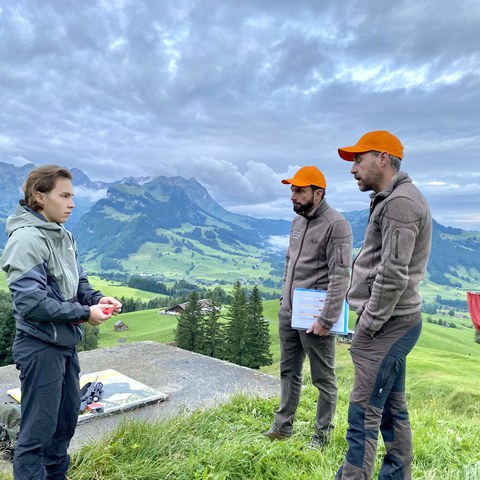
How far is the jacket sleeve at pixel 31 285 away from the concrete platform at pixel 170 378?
226 cm

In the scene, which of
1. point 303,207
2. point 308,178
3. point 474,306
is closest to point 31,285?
point 303,207

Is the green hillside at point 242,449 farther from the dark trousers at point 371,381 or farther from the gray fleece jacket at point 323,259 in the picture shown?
the gray fleece jacket at point 323,259

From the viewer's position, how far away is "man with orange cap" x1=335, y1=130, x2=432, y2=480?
3.01 m

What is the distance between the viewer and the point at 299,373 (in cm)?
458

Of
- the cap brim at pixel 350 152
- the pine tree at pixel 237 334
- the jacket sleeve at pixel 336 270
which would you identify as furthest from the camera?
the pine tree at pixel 237 334

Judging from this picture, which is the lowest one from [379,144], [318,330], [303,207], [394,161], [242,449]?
[242,449]

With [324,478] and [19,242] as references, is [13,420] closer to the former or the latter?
[19,242]

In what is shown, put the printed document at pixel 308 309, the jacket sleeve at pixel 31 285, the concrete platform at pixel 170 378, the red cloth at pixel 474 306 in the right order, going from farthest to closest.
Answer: the concrete platform at pixel 170 378
the printed document at pixel 308 309
the red cloth at pixel 474 306
the jacket sleeve at pixel 31 285

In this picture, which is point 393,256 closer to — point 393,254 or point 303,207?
point 393,254

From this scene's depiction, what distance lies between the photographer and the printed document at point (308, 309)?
13.9ft

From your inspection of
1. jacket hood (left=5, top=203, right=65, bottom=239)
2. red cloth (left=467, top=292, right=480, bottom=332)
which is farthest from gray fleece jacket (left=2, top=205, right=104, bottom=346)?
red cloth (left=467, top=292, right=480, bottom=332)

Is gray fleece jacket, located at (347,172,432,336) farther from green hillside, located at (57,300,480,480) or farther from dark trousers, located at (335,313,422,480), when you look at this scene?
green hillside, located at (57,300,480,480)

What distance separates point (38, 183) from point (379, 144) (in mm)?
2728

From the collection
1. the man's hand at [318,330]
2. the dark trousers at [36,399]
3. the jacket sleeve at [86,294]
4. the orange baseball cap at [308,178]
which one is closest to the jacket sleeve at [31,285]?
the dark trousers at [36,399]
